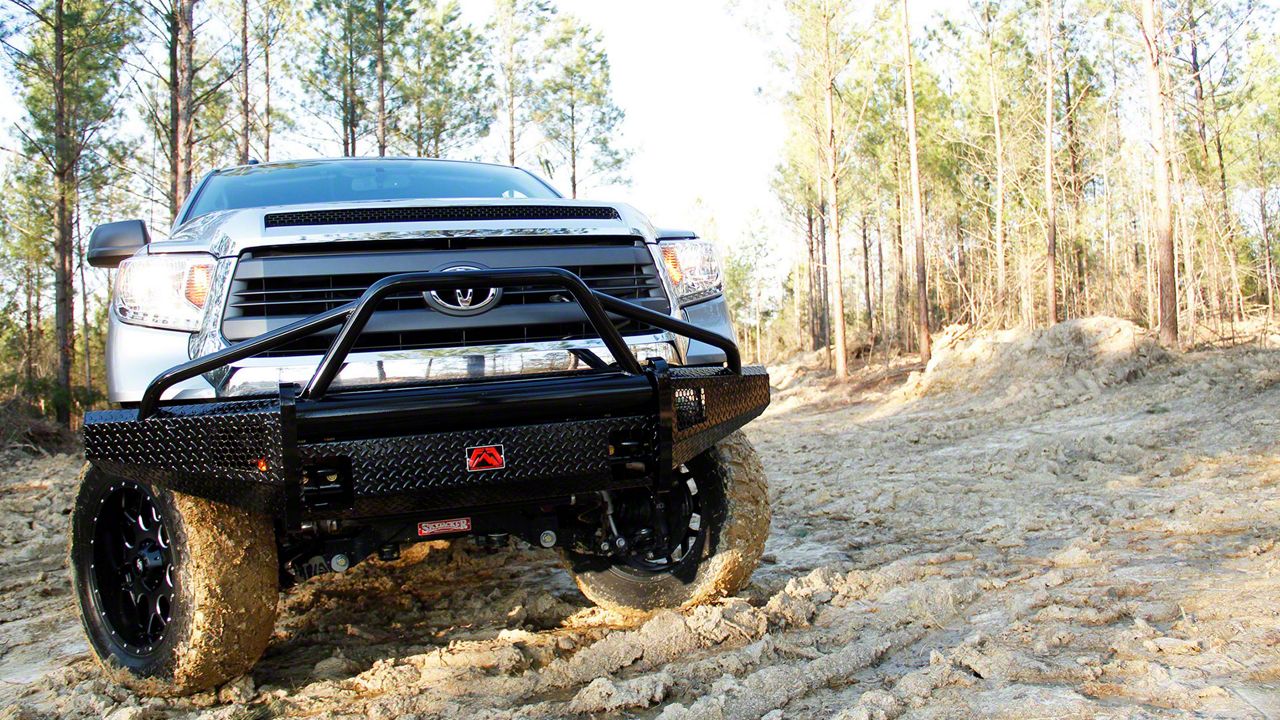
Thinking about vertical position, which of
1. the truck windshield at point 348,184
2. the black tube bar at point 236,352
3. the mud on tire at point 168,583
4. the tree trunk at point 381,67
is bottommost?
the mud on tire at point 168,583

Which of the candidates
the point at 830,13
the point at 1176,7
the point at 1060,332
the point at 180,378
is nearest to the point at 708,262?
the point at 180,378

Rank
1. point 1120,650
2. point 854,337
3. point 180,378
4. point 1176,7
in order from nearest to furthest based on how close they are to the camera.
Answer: point 180,378, point 1120,650, point 1176,7, point 854,337

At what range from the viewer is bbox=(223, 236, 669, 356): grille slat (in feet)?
8.54

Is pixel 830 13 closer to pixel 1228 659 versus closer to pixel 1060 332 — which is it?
pixel 1060 332

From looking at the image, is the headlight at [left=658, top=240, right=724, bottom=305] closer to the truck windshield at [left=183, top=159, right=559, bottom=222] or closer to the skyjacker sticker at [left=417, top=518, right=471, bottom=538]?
the skyjacker sticker at [left=417, top=518, right=471, bottom=538]

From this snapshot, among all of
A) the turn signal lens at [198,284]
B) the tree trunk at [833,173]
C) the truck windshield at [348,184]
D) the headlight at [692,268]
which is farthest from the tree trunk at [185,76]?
the tree trunk at [833,173]

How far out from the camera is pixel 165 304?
2670 millimetres

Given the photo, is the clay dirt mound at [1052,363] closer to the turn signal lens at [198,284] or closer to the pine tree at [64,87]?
the turn signal lens at [198,284]

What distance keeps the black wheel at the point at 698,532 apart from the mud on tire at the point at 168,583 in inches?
49.2

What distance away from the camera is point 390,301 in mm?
2646

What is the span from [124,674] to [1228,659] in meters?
3.35

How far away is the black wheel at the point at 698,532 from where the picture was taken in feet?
10.6

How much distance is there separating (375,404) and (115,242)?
62.1 inches

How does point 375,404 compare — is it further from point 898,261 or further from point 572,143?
point 898,261
